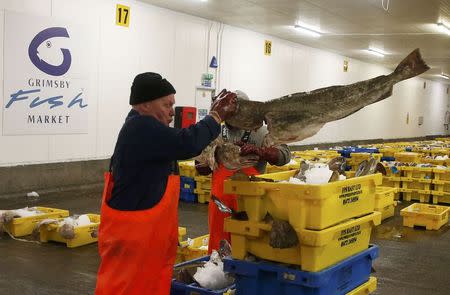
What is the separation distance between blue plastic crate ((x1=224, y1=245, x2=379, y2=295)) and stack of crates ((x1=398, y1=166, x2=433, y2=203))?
288 inches

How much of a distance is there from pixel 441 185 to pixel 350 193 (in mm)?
7533

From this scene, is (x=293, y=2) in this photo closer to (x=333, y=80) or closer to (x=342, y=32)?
(x=342, y=32)

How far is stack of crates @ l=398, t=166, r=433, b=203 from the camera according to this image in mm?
10055

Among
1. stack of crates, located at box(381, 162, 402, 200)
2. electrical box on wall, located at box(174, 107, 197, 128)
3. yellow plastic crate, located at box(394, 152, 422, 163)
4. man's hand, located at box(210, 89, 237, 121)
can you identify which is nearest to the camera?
man's hand, located at box(210, 89, 237, 121)

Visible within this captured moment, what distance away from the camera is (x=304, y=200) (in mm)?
2879

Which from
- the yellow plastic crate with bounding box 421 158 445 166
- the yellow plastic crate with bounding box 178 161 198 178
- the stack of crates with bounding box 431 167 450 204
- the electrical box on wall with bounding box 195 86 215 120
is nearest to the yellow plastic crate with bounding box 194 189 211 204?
the yellow plastic crate with bounding box 178 161 198 178

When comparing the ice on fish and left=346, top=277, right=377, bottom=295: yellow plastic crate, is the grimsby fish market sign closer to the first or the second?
the ice on fish

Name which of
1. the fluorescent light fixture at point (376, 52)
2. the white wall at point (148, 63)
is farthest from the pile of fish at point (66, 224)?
the fluorescent light fixture at point (376, 52)

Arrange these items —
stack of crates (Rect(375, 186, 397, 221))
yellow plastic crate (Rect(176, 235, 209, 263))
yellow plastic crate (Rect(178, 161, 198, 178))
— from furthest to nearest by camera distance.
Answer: yellow plastic crate (Rect(178, 161, 198, 178)) → stack of crates (Rect(375, 186, 397, 221)) → yellow plastic crate (Rect(176, 235, 209, 263))

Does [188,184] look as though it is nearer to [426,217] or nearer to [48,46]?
[48,46]

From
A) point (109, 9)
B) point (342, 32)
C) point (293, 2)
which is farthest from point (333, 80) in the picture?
point (109, 9)

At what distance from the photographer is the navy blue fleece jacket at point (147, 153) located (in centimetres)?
279

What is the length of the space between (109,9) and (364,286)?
8.69 meters

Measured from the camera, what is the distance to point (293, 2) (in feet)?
37.7
